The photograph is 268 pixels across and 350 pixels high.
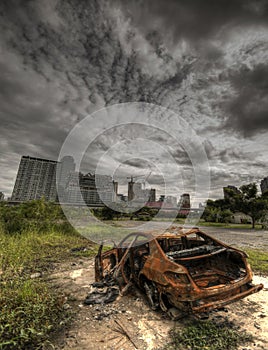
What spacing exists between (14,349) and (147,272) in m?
2.01

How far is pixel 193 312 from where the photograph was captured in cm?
246

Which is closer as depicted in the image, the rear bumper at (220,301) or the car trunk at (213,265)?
the rear bumper at (220,301)

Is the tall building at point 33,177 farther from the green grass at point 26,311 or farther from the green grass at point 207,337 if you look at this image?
the green grass at point 207,337

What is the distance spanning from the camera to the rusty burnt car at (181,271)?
8.49ft

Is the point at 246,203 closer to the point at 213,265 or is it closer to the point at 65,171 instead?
the point at 65,171

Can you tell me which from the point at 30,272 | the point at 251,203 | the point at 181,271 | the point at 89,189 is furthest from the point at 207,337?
the point at 251,203

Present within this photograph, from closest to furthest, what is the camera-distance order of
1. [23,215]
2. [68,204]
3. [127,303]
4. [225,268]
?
[127,303]
[225,268]
[23,215]
[68,204]

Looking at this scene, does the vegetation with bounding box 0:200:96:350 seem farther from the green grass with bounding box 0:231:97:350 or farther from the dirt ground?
the dirt ground

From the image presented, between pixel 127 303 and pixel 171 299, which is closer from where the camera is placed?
pixel 171 299

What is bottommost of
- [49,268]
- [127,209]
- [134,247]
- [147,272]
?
[49,268]

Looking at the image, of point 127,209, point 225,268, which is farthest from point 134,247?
point 127,209

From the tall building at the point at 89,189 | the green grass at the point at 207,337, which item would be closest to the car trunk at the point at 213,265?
the green grass at the point at 207,337

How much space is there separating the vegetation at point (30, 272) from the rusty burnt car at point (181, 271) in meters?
1.32

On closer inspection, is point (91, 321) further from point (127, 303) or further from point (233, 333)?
point (233, 333)
